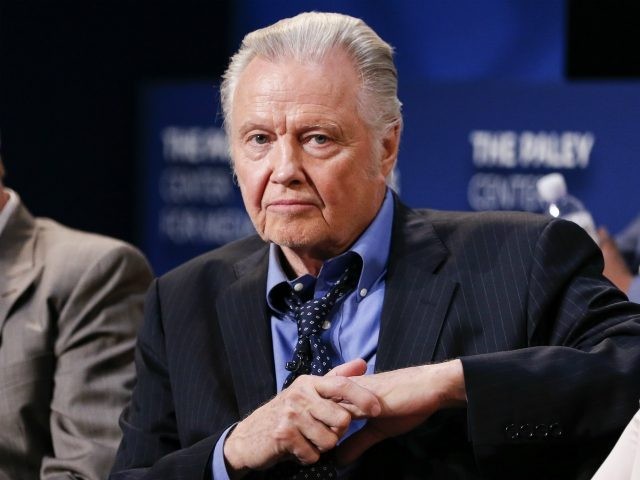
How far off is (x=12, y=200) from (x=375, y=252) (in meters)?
0.97

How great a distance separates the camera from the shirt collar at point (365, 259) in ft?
7.54

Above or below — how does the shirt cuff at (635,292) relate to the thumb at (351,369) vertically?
below

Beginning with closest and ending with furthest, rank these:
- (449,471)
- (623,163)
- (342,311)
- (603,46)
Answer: (449,471) < (342,311) < (623,163) < (603,46)

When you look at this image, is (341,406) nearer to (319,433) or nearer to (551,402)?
(319,433)

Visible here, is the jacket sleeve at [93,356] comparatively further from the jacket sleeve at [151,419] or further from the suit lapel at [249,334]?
the suit lapel at [249,334]

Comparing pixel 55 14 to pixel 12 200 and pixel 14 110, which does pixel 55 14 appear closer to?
pixel 14 110

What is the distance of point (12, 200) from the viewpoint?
2.86m

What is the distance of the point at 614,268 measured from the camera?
3.30m

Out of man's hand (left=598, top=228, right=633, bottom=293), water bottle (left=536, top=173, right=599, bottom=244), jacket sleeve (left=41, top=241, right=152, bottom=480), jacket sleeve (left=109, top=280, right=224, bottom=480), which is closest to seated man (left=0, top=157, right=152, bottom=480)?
jacket sleeve (left=41, top=241, right=152, bottom=480)

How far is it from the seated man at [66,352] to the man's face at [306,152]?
0.54m

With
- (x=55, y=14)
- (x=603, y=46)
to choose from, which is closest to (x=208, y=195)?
(x=55, y=14)

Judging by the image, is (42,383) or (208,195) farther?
(208,195)

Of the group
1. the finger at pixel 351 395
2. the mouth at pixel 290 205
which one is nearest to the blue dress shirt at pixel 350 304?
the mouth at pixel 290 205

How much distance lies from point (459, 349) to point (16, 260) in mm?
1087
